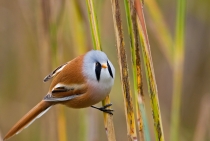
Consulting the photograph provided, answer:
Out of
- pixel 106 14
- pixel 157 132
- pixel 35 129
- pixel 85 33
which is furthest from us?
pixel 106 14

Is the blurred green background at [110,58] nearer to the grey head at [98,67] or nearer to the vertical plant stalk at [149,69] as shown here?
the grey head at [98,67]

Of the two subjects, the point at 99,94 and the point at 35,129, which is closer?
the point at 99,94

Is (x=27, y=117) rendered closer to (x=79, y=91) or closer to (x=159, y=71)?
(x=79, y=91)

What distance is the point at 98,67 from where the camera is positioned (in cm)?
175

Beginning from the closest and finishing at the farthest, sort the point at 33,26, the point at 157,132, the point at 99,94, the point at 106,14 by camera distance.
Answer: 1. the point at 157,132
2. the point at 99,94
3. the point at 33,26
4. the point at 106,14

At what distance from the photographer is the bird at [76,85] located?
1.75 meters

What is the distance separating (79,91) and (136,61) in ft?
2.36

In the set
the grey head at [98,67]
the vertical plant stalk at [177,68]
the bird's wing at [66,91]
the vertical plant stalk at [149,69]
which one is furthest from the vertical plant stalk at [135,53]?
the bird's wing at [66,91]

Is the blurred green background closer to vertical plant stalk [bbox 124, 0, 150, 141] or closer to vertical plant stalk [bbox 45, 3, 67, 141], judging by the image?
vertical plant stalk [bbox 45, 3, 67, 141]

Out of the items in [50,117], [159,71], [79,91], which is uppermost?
[159,71]

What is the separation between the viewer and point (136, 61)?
Answer: 4.03 ft

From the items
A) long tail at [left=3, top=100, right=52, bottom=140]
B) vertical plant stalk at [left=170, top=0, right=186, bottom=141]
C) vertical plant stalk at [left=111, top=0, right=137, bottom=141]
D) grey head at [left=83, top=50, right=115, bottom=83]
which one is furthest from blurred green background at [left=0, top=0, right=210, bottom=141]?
vertical plant stalk at [left=111, top=0, right=137, bottom=141]

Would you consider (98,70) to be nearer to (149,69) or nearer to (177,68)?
(177,68)

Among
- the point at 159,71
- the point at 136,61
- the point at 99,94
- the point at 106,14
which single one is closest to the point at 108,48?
the point at 106,14
